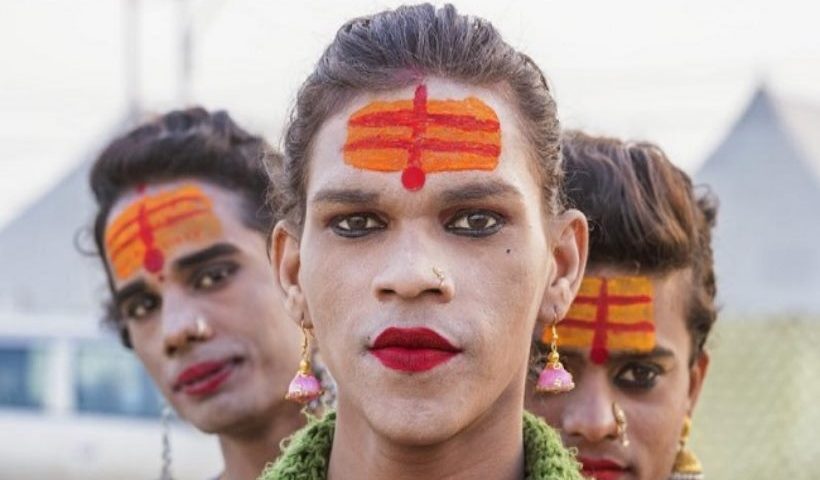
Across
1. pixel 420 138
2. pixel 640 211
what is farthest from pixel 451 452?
pixel 640 211

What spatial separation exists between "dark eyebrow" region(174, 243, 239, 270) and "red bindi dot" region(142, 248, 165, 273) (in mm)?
45

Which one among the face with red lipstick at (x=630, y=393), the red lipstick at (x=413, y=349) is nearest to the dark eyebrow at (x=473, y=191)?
the red lipstick at (x=413, y=349)

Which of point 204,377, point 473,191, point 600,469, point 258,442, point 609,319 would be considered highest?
point 473,191

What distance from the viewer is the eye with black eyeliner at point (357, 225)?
3057 millimetres

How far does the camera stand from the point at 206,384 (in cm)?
452

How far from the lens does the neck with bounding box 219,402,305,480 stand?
454cm

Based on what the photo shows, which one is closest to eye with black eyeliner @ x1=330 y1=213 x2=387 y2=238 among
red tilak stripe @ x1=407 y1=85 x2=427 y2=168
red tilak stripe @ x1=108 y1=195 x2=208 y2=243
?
red tilak stripe @ x1=407 y1=85 x2=427 y2=168

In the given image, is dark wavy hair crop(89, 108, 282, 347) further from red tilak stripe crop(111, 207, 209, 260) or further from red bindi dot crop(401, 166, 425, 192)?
red bindi dot crop(401, 166, 425, 192)

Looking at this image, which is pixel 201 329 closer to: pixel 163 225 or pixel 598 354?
pixel 163 225

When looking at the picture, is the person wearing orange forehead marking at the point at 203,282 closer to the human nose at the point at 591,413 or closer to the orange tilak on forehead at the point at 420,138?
the human nose at the point at 591,413

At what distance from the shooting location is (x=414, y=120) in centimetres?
309

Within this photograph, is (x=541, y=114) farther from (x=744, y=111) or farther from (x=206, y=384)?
(x=744, y=111)

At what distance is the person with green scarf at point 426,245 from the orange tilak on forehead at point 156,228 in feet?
4.61

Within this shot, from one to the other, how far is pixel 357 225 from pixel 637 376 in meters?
1.24
